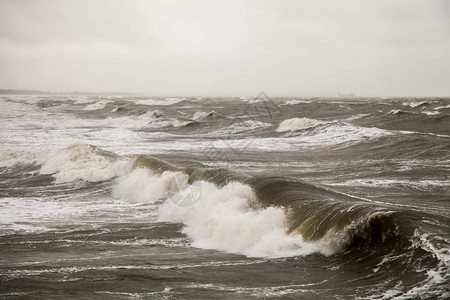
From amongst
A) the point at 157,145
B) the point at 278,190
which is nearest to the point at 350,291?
the point at 278,190

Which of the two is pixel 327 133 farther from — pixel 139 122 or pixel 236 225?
pixel 236 225

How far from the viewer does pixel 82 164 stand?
2092 cm

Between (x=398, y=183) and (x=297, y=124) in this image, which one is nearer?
(x=398, y=183)

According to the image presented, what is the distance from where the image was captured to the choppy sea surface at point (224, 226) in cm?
722

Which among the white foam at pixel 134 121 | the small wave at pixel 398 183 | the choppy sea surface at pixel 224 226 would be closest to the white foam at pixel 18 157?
the choppy sea surface at pixel 224 226

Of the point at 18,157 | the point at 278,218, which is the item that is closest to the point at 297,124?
the point at 18,157

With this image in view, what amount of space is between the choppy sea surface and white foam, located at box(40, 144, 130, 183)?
0.08 m

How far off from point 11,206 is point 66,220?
2.72m

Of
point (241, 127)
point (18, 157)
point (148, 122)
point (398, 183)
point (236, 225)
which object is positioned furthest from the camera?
point (148, 122)

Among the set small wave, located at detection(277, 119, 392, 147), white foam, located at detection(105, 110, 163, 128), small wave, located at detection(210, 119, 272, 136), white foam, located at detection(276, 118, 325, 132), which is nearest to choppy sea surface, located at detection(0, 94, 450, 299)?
small wave, located at detection(277, 119, 392, 147)

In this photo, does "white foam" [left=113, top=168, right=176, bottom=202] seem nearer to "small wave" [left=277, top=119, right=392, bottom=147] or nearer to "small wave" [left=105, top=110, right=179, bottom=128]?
"small wave" [left=277, top=119, right=392, bottom=147]

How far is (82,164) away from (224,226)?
12.1 m

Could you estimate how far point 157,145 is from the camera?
3008cm

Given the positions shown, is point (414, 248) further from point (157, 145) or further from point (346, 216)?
point (157, 145)
